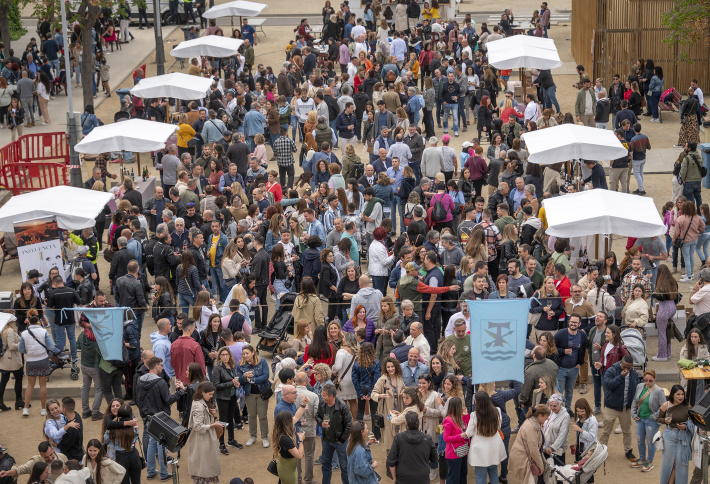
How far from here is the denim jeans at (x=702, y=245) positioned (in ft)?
60.0

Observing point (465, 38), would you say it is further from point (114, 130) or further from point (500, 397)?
point (500, 397)

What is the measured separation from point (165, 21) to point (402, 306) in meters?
31.3

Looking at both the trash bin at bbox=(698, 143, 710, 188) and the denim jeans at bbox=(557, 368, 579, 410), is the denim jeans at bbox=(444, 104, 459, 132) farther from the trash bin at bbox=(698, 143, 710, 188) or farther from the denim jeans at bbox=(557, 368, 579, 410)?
the denim jeans at bbox=(557, 368, 579, 410)

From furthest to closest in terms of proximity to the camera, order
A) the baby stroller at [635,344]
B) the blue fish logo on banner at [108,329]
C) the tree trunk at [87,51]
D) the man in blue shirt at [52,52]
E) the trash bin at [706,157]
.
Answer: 1. the man in blue shirt at [52,52]
2. the tree trunk at [87,51]
3. the trash bin at [706,157]
4. the blue fish logo on banner at [108,329]
5. the baby stroller at [635,344]

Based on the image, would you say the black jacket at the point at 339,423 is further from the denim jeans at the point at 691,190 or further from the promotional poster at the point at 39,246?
the denim jeans at the point at 691,190

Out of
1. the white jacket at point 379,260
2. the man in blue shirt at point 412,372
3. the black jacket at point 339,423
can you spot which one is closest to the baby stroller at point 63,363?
the white jacket at point 379,260

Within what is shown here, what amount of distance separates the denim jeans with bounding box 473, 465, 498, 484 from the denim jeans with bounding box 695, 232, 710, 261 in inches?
303

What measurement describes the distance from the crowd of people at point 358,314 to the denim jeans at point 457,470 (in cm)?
3

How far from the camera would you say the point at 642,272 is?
15.8 m

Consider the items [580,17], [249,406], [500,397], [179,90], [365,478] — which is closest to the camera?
[365,478]

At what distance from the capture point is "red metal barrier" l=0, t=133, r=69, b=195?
79.0ft

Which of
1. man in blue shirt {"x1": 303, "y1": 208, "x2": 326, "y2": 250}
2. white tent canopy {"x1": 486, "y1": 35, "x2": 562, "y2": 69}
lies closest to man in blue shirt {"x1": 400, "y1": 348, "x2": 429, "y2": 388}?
man in blue shirt {"x1": 303, "y1": 208, "x2": 326, "y2": 250}

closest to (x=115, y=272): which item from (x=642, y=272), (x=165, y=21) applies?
(x=642, y=272)

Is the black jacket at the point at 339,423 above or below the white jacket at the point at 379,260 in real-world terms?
below
